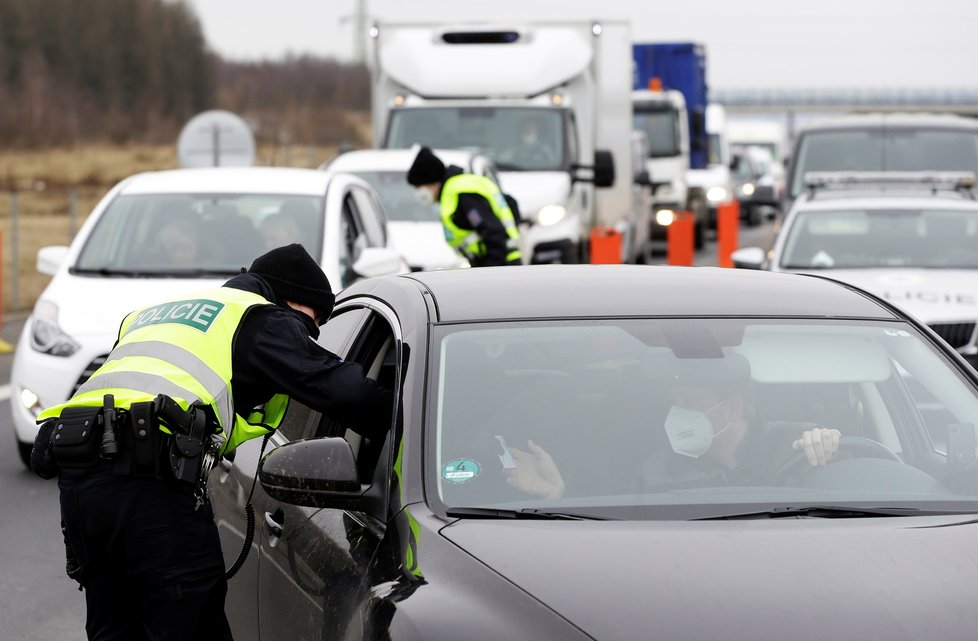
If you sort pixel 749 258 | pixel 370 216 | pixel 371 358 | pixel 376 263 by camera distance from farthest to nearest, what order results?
pixel 749 258 → pixel 370 216 → pixel 376 263 → pixel 371 358

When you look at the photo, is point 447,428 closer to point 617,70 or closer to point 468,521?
point 468,521

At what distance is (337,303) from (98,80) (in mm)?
76488

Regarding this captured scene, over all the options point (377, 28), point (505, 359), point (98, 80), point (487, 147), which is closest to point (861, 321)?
point (505, 359)

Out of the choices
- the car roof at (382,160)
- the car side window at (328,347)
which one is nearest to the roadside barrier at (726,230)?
the car roof at (382,160)

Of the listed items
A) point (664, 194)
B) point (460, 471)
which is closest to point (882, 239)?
point (460, 471)

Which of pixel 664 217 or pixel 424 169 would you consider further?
pixel 664 217

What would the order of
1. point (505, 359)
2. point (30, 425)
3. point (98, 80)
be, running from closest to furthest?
point (505, 359) → point (30, 425) → point (98, 80)

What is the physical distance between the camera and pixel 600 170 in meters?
18.0

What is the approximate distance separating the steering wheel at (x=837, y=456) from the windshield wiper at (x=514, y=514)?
56cm

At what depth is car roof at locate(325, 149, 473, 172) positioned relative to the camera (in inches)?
637

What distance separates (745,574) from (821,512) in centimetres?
55

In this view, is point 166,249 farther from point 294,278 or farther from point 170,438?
point 170,438

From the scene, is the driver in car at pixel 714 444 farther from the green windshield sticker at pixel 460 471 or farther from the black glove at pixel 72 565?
the black glove at pixel 72 565

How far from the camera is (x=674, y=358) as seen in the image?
453cm
